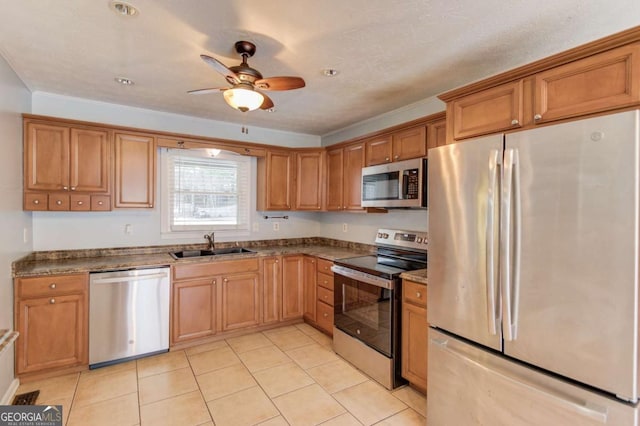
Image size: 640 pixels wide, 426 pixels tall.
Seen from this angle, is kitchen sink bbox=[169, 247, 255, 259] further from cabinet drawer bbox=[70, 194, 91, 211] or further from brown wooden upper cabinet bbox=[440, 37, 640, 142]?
brown wooden upper cabinet bbox=[440, 37, 640, 142]

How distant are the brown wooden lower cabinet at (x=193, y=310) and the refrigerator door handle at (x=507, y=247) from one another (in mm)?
2768

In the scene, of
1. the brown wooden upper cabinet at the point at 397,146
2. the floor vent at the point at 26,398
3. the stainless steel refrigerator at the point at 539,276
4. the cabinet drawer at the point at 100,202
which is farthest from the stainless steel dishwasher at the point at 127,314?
the stainless steel refrigerator at the point at 539,276

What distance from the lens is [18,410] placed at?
81.7 inches

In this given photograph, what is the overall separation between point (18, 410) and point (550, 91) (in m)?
3.81

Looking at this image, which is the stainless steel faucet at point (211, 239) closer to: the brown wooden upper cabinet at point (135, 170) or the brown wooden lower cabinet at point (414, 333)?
the brown wooden upper cabinet at point (135, 170)

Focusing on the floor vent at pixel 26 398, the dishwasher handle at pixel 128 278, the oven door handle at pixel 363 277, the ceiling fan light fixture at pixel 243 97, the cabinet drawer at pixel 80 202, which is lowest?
the floor vent at pixel 26 398

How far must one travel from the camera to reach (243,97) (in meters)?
2.04

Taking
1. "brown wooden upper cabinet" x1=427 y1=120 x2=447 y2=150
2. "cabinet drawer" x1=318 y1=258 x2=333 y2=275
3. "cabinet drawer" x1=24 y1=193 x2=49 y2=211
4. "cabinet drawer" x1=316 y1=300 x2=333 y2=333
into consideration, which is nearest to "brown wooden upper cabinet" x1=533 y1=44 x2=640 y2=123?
"brown wooden upper cabinet" x1=427 y1=120 x2=447 y2=150

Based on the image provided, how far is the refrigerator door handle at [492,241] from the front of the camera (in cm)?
170

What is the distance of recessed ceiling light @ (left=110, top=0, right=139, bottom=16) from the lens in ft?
5.55

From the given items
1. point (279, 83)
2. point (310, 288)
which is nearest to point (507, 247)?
point (279, 83)

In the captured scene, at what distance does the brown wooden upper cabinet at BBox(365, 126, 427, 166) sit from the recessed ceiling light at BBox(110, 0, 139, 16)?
2269 millimetres

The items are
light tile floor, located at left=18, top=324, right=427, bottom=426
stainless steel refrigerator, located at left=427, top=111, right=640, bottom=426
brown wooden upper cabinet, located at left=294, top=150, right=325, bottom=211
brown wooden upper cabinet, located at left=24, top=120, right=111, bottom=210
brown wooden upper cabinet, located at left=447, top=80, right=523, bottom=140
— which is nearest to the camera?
stainless steel refrigerator, located at left=427, top=111, right=640, bottom=426

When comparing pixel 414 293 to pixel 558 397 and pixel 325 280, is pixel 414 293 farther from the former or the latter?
pixel 325 280
